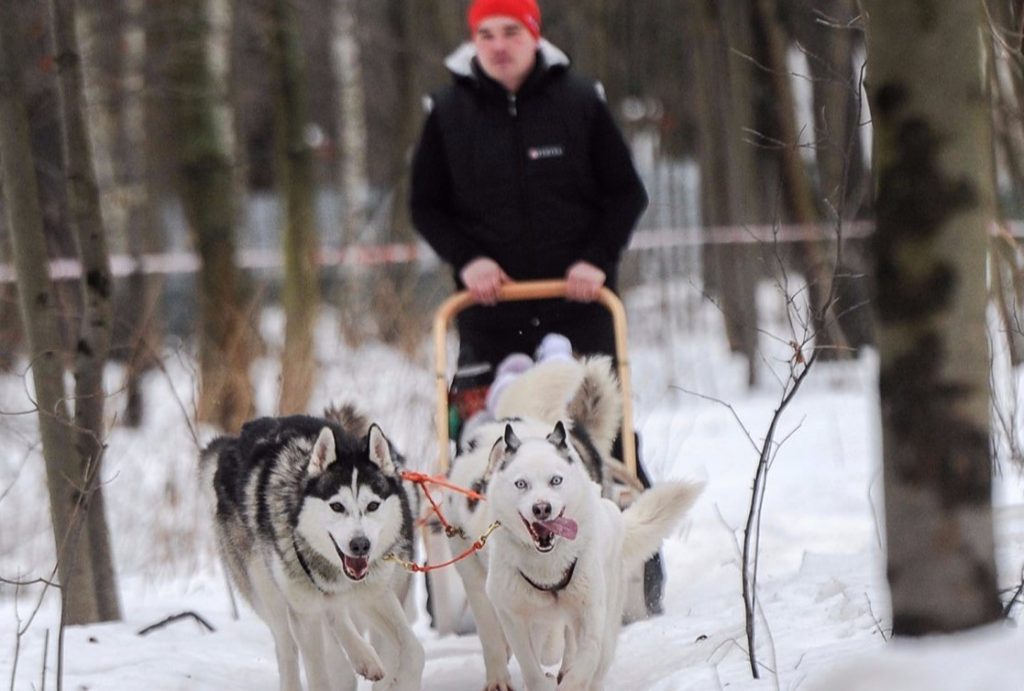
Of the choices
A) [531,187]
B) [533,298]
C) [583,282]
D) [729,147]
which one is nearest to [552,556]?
[583,282]

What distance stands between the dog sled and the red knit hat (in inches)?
37.4

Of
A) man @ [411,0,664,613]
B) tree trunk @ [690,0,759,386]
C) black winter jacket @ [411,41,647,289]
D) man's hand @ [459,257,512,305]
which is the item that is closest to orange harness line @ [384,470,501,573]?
man's hand @ [459,257,512,305]

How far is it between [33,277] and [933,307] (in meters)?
3.55

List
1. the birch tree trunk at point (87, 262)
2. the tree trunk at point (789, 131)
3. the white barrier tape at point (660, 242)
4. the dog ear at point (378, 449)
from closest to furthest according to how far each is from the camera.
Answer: the dog ear at point (378, 449) < the birch tree trunk at point (87, 262) < the tree trunk at point (789, 131) < the white barrier tape at point (660, 242)

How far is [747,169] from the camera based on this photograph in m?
14.2

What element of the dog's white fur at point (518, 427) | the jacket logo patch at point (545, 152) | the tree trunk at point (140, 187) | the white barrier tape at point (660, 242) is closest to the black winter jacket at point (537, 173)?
the jacket logo patch at point (545, 152)

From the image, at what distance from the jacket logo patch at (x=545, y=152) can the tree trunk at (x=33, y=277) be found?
69.7 inches

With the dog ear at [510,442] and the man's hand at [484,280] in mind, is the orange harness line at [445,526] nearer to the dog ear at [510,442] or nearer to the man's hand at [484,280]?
the dog ear at [510,442]

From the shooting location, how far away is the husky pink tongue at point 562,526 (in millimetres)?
4223

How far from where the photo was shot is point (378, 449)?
4.58 meters

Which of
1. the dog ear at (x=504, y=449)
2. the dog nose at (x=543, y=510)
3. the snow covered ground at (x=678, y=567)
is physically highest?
the dog ear at (x=504, y=449)

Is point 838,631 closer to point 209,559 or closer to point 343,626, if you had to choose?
point 343,626

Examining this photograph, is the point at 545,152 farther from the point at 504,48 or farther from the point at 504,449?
the point at 504,449

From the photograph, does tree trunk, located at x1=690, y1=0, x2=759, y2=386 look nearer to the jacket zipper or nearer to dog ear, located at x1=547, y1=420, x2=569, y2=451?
the jacket zipper
